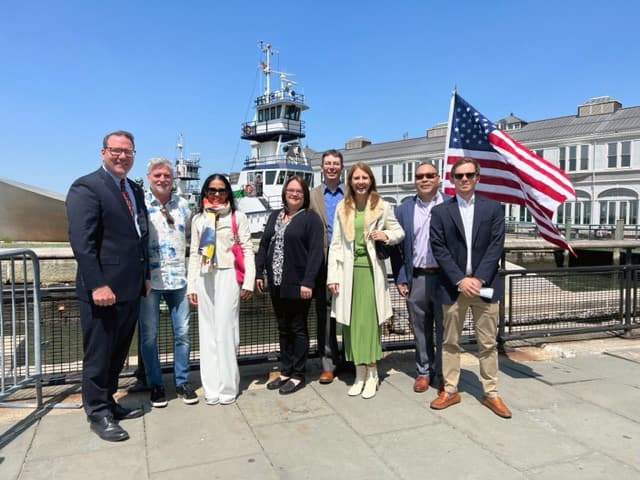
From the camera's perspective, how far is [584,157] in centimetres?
3234

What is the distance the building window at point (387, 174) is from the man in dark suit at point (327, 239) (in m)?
40.6

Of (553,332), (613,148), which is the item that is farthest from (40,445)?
(613,148)

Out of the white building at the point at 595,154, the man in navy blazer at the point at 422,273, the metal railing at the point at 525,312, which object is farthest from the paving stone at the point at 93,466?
the white building at the point at 595,154

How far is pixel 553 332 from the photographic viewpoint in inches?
199

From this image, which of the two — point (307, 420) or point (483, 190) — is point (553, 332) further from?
point (307, 420)

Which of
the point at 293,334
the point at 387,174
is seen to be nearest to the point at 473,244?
the point at 293,334

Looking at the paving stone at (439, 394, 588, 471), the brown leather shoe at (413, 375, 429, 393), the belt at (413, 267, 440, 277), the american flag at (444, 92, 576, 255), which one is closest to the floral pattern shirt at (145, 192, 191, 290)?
the belt at (413, 267, 440, 277)

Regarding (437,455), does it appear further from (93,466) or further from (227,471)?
(93,466)

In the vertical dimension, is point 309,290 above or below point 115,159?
below

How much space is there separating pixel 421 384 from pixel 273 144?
88.7 feet

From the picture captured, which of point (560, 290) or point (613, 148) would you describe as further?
point (613, 148)

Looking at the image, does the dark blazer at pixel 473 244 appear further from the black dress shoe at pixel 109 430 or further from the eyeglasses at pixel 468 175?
the black dress shoe at pixel 109 430

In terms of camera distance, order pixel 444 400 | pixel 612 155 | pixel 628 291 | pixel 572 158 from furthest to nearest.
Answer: pixel 572 158 → pixel 612 155 → pixel 628 291 → pixel 444 400

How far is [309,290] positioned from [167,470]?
1.65 metres
